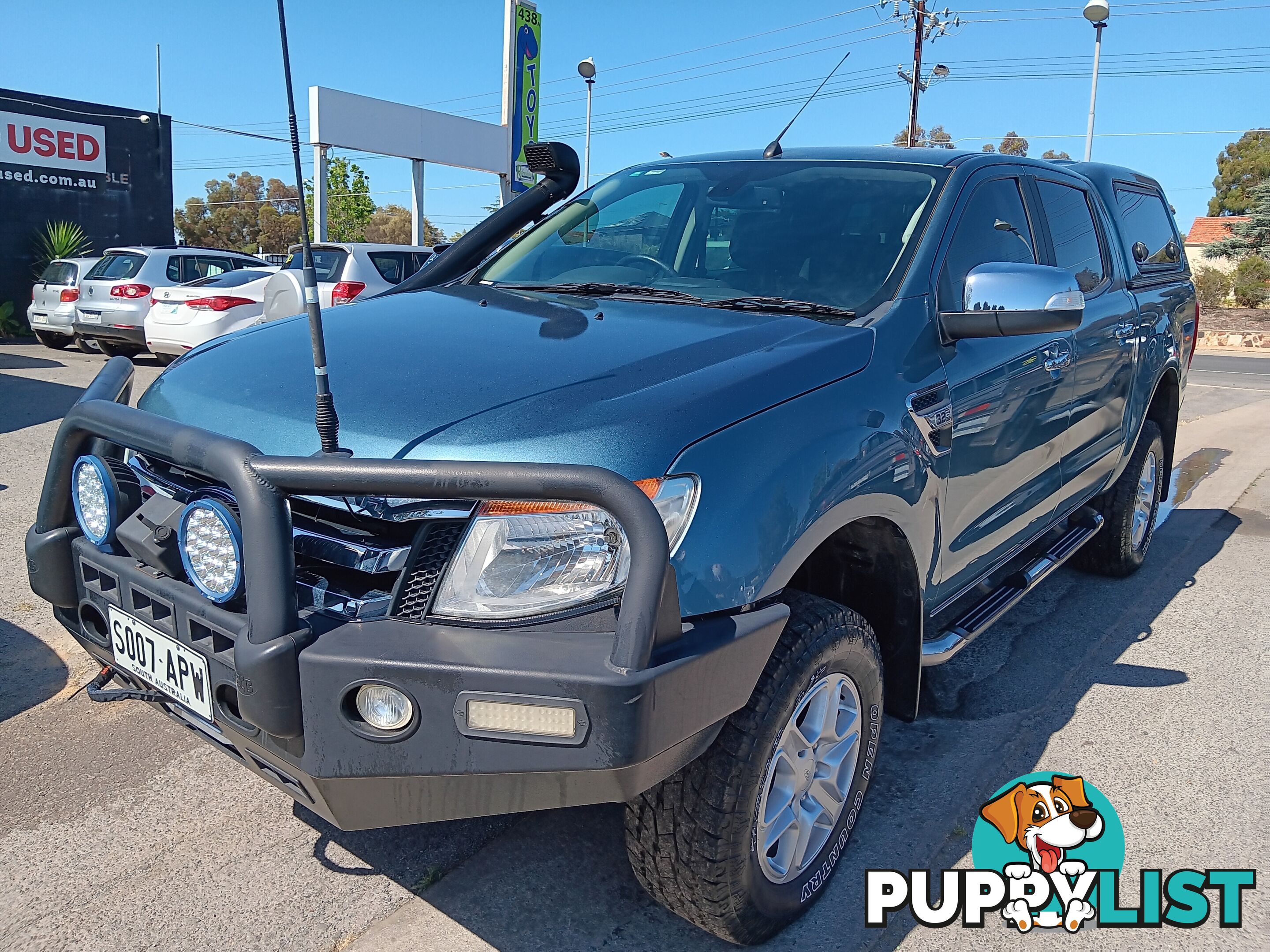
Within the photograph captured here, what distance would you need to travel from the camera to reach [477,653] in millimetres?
1712

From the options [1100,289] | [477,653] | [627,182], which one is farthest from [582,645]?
[1100,289]

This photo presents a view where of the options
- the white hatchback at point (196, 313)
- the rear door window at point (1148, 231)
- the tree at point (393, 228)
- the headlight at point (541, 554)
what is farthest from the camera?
the tree at point (393, 228)

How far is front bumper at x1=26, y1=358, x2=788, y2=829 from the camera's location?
1670 millimetres

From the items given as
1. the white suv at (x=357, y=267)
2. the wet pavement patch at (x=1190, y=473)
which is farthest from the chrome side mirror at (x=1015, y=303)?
the white suv at (x=357, y=267)

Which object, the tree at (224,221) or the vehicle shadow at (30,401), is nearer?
the vehicle shadow at (30,401)

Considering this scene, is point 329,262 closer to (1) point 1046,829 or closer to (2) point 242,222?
(1) point 1046,829

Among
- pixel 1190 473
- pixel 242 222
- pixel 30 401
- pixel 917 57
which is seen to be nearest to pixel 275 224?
pixel 242 222

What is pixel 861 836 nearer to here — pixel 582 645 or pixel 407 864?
pixel 407 864

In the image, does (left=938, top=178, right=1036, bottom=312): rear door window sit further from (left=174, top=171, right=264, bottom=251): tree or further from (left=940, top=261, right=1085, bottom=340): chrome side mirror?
(left=174, top=171, right=264, bottom=251): tree

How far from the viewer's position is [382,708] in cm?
178

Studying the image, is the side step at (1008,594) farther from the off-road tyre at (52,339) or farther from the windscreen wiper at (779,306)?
the off-road tyre at (52,339)

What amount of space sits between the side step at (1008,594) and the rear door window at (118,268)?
489 inches

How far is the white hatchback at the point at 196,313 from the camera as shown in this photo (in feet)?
36.4

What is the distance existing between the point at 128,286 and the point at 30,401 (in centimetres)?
406
